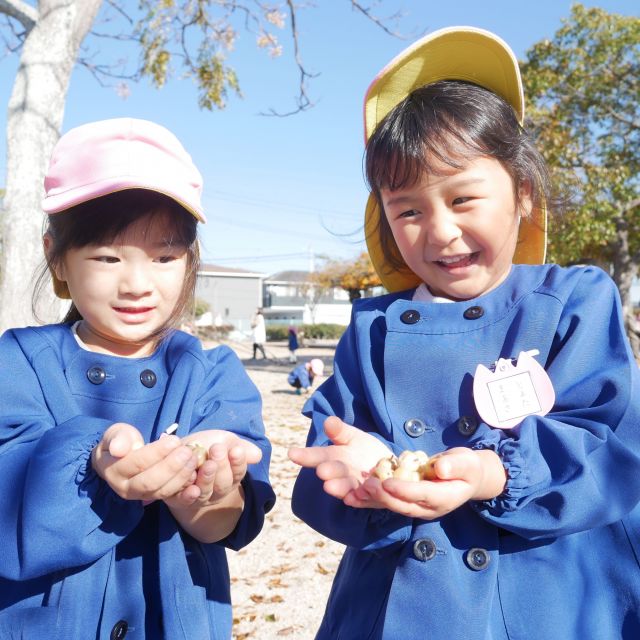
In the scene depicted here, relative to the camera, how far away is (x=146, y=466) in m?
1.08

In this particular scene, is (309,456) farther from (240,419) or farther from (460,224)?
(460,224)

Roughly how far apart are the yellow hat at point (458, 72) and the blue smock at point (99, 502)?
0.71m

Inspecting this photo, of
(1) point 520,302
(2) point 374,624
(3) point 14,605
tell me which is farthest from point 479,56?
(3) point 14,605

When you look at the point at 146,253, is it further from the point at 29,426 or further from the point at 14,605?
the point at 14,605

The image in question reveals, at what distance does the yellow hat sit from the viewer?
1.42 meters

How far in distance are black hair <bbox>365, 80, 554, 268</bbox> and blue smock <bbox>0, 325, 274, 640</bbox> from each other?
59 centimetres

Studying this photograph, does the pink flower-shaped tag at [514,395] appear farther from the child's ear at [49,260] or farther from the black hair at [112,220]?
the child's ear at [49,260]

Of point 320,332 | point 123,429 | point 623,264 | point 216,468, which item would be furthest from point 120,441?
point 320,332

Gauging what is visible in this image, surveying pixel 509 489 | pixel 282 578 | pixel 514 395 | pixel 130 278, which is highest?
pixel 130 278

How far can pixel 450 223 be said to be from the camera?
4.23 ft

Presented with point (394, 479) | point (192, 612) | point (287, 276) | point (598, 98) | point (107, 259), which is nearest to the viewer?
point (394, 479)

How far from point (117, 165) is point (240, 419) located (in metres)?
0.61

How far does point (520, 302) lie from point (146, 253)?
0.79 meters

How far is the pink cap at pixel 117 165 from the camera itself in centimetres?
137
